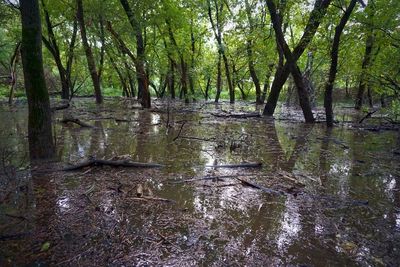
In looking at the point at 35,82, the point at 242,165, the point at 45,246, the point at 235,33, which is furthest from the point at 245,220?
the point at 235,33

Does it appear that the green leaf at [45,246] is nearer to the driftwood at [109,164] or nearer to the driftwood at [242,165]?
the driftwood at [109,164]

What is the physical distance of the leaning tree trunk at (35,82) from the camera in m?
4.06

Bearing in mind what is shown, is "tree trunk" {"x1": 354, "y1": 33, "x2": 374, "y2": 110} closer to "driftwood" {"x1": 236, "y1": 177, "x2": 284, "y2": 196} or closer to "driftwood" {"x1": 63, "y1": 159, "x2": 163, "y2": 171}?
"driftwood" {"x1": 236, "y1": 177, "x2": 284, "y2": 196}

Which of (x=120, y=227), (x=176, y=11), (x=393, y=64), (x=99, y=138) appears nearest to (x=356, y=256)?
(x=120, y=227)

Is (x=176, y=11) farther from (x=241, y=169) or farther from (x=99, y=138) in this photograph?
(x=241, y=169)

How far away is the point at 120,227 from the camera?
278cm

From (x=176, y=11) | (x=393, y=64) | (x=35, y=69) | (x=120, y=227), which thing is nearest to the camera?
(x=120, y=227)

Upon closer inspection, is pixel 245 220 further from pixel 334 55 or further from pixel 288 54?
pixel 288 54

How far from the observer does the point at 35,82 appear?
4.28 meters

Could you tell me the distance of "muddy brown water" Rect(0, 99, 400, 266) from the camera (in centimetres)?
241

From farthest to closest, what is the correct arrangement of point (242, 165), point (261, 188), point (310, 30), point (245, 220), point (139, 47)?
point (139, 47) < point (310, 30) < point (242, 165) < point (261, 188) < point (245, 220)

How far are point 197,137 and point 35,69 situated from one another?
3.88 m

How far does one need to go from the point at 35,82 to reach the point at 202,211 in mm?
3218

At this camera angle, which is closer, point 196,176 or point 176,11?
point 196,176
